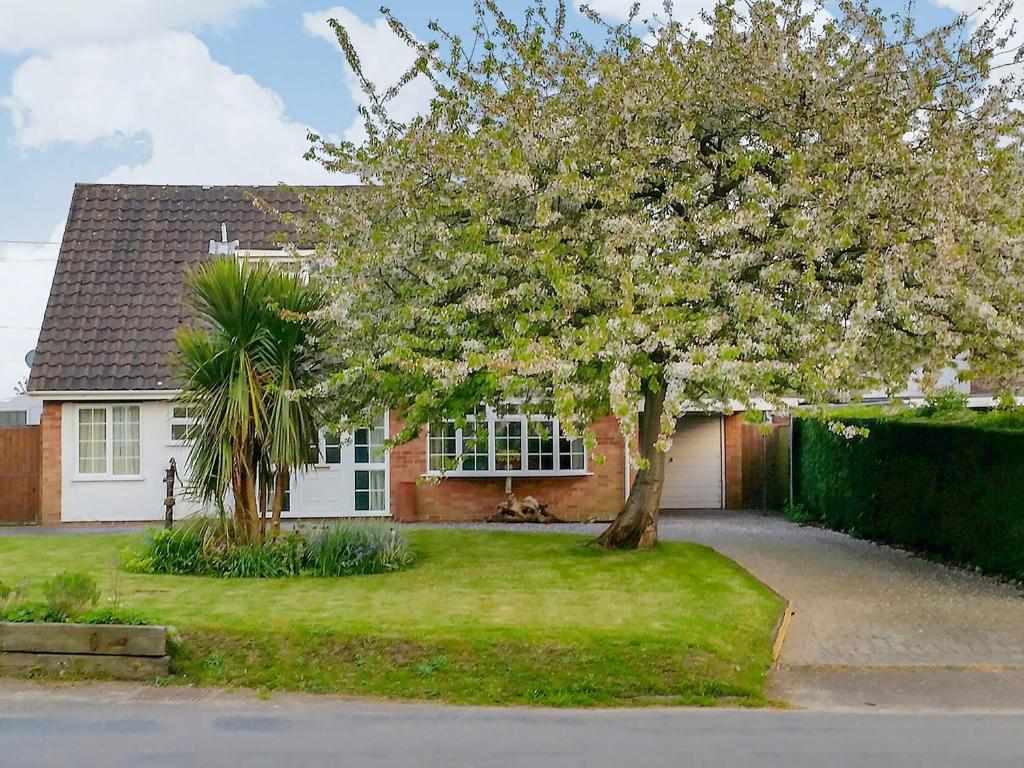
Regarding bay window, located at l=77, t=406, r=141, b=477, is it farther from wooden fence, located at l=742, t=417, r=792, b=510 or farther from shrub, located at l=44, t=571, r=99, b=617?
shrub, located at l=44, t=571, r=99, b=617

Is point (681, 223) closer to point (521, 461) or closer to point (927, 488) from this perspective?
point (927, 488)

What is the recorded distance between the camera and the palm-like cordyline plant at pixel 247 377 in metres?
13.8

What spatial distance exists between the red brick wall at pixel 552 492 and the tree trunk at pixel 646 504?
7.06m

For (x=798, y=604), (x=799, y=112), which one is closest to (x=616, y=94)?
(x=799, y=112)

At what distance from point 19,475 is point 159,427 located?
2884mm

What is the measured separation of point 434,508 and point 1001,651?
1407 centimetres

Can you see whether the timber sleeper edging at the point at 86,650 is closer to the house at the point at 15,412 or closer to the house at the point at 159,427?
the house at the point at 159,427

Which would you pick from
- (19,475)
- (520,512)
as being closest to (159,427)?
(19,475)

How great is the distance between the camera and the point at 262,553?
1398cm

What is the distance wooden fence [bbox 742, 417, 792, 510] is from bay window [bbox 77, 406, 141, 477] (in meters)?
12.9

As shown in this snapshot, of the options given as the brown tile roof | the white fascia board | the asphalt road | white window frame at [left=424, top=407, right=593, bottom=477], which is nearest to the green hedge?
white window frame at [left=424, top=407, right=593, bottom=477]

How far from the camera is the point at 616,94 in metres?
13.3

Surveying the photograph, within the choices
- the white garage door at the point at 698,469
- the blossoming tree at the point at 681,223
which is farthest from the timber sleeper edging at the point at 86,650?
the white garage door at the point at 698,469

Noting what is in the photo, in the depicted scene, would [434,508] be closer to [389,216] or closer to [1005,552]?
[389,216]
